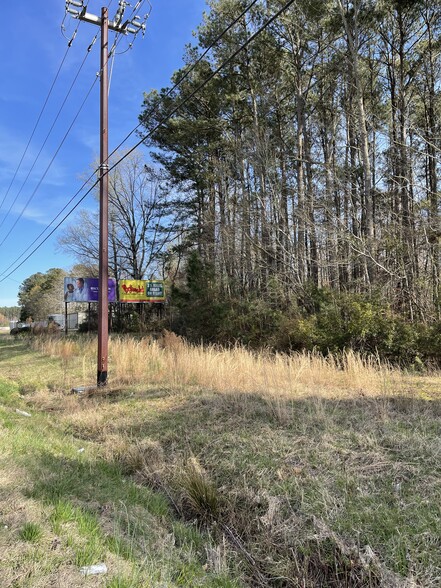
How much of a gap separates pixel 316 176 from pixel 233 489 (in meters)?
17.1

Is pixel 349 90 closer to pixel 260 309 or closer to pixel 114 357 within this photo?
pixel 260 309

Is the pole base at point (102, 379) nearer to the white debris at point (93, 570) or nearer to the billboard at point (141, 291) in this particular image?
the white debris at point (93, 570)

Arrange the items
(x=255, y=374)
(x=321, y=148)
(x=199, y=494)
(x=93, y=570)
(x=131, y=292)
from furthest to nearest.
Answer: (x=131, y=292) → (x=321, y=148) → (x=255, y=374) → (x=199, y=494) → (x=93, y=570)

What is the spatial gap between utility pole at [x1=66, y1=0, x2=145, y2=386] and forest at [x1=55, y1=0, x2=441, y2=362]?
1274 mm

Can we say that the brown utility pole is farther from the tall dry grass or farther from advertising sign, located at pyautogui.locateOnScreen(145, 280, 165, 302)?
advertising sign, located at pyautogui.locateOnScreen(145, 280, 165, 302)

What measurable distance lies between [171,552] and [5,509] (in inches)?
53.8

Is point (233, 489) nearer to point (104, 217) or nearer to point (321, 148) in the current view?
point (104, 217)

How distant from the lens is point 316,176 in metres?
18.6

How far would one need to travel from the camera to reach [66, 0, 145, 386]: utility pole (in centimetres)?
967

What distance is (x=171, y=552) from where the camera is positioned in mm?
2979

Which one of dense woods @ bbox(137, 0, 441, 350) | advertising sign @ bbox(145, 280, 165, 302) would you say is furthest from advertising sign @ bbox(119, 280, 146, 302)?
dense woods @ bbox(137, 0, 441, 350)

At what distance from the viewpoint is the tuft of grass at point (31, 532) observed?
8.75 ft

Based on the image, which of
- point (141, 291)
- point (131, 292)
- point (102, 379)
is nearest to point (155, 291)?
point (141, 291)

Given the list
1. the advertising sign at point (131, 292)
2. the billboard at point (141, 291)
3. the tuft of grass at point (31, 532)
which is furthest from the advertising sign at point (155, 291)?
the tuft of grass at point (31, 532)
